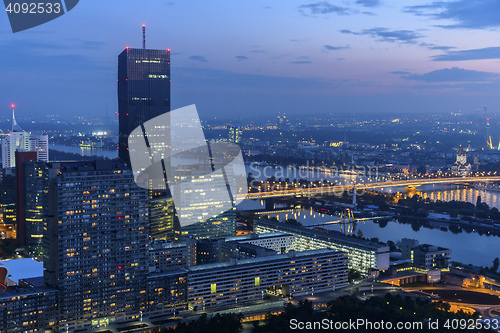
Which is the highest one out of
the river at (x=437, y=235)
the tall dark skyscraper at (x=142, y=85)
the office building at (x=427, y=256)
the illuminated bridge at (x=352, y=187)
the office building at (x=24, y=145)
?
the tall dark skyscraper at (x=142, y=85)

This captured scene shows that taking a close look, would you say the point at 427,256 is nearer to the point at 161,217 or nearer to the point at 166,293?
the point at 166,293

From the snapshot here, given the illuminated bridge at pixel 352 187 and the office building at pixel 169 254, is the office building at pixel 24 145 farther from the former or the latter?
the office building at pixel 169 254

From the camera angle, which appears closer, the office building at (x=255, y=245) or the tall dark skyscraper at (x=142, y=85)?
the office building at (x=255, y=245)

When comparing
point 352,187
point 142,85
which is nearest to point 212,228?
point 142,85

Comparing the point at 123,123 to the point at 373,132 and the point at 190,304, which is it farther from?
the point at 373,132

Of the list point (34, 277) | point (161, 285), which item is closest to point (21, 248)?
point (34, 277)

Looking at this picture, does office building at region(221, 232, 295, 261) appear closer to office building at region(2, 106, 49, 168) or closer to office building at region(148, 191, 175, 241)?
office building at region(148, 191, 175, 241)
